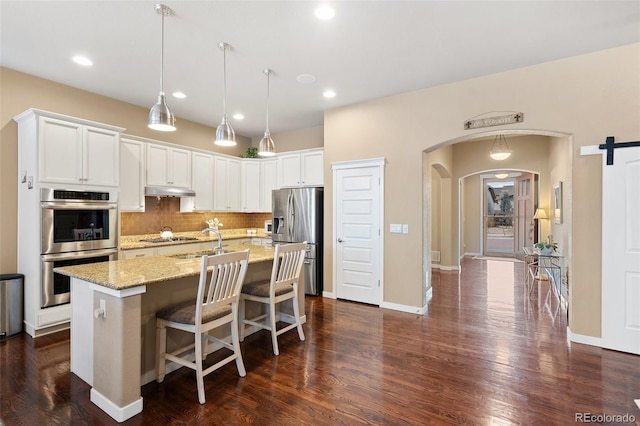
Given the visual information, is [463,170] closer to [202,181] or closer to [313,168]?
[313,168]

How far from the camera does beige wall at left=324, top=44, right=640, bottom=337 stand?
3.18 meters

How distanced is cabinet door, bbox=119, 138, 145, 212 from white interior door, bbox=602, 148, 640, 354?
578 cm

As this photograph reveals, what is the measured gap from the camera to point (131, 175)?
4.45 meters

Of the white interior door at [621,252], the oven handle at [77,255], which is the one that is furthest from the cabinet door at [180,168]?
the white interior door at [621,252]

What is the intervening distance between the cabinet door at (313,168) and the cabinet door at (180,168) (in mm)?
1963

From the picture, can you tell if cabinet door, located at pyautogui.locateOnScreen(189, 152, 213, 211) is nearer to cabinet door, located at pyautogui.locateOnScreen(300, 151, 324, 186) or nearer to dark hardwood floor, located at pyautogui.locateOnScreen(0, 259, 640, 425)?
cabinet door, located at pyautogui.locateOnScreen(300, 151, 324, 186)

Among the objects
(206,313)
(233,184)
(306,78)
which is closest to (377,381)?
(206,313)

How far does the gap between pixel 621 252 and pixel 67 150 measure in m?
6.12

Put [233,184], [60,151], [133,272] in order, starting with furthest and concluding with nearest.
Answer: [233,184]
[60,151]
[133,272]

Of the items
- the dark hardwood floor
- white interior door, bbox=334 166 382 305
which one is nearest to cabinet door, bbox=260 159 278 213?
white interior door, bbox=334 166 382 305

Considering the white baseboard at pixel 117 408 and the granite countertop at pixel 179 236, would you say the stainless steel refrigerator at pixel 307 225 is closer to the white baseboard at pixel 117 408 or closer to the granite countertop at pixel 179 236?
the granite countertop at pixel 179 236

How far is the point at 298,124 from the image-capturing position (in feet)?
19.6

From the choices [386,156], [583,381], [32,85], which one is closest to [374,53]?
[386,156]

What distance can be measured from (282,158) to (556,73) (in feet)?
13.6
